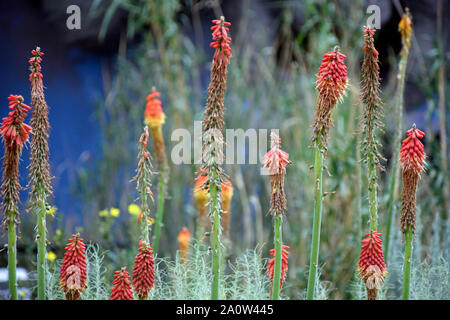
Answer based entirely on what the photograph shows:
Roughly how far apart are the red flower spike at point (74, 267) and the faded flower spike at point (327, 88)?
66 centimetres

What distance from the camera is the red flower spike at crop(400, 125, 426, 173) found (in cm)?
134

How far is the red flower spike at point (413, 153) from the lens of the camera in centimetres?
134

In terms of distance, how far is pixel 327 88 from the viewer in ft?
4.40

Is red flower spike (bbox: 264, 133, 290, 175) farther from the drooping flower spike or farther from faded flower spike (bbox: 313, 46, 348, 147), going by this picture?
the drooping flower spike

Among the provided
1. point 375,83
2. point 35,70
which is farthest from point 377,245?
point 35,70

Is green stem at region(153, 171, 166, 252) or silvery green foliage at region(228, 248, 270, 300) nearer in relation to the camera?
silvery green foliage at region(228, 248, 270, 300)

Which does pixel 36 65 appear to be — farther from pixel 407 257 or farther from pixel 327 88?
pixel 407 257

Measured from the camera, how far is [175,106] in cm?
314

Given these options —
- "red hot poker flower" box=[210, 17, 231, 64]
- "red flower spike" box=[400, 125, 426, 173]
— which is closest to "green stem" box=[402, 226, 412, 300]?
"red flower spike" box=[400, 125, 426, 173]

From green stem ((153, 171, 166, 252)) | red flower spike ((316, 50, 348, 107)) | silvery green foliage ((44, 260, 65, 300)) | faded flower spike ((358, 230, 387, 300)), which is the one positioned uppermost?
red flower spike ((316, 50, 348, 107))

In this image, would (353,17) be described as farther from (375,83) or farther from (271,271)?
(271,271)

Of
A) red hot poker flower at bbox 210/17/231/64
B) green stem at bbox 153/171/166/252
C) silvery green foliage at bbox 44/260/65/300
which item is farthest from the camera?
green stem at bbox 153/171/166/252

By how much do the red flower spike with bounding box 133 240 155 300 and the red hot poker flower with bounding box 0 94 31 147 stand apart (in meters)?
0.40

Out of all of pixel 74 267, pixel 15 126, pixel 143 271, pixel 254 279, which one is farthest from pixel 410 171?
pixel 15 126
